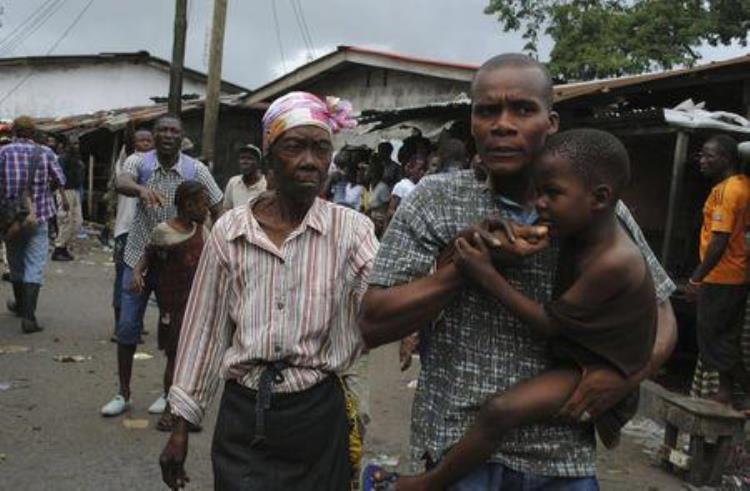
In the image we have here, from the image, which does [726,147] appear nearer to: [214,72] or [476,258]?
[476,258]

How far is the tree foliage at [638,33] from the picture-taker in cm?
2028

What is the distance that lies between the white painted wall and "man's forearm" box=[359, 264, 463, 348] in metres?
28.6

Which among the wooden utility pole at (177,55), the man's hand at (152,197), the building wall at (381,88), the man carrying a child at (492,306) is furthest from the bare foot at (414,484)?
the wooden utility pole at (177,55)

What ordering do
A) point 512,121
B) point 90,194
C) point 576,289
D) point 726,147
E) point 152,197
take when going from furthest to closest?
1. point 90,194
2. point 726,147
3. point 152,197
4. point 512,121
5. point 576,289

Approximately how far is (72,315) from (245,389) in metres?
7.50

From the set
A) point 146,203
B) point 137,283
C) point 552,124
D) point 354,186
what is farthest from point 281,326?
point 354,186

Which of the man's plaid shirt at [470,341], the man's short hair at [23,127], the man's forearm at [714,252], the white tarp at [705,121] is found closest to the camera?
the man's plaid shirt at [470,341]

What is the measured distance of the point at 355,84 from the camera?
17016mm

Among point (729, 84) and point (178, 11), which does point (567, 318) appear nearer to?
point (729, 84)

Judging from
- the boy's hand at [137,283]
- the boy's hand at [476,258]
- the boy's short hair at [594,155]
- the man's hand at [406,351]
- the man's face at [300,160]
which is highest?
the boy's short hair at [594,155]

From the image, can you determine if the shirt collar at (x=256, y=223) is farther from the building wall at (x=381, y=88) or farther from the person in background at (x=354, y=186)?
the building wall at (x=381, y=88)

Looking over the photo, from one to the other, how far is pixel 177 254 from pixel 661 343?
3.93 meters

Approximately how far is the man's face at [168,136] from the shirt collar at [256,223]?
3167 millimetres

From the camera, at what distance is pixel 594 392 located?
1.98 metres
